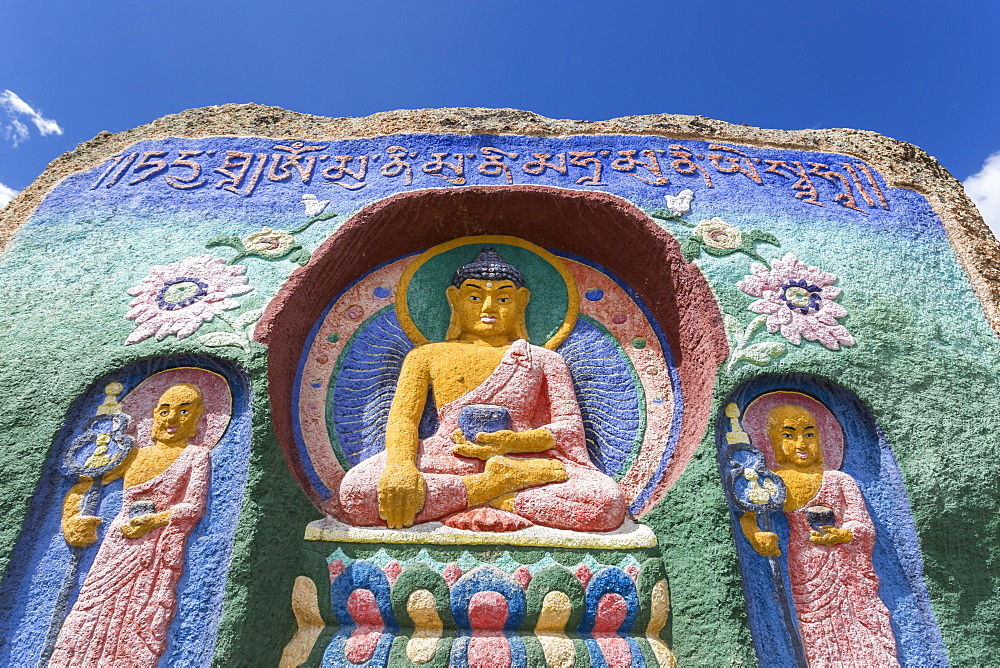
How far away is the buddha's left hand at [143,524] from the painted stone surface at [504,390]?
2 centimetres

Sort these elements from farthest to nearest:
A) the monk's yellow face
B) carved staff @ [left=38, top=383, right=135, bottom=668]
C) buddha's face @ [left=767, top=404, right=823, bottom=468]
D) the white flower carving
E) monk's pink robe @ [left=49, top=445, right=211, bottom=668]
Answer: the white flower carving → the monk's yellow face → buddha's face @ [left=767, top=404, right=823, bottom=468] → carved staff @ [left=38, top=383, right=135, bottom=668] → monk's pink robe @ [left=49, top=445, right=211, bottom=668]

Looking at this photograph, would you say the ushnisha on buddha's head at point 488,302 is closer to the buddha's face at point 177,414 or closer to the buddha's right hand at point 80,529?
the buddha's face at point 177,414

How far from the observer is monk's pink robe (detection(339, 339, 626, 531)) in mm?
3930

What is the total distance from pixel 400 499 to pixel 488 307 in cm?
160

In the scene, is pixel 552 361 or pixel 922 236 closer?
pixel 552 361

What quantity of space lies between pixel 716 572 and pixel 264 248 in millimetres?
3388

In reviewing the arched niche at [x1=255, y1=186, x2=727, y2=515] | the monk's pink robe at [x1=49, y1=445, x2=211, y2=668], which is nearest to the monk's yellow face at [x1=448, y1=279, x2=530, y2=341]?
the arched niche at [x1=255, y1=186, x2=727, y2=515]

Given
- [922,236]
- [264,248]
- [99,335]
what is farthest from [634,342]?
[99,335]

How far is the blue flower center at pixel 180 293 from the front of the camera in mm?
4465

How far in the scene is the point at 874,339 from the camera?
14.5 ft

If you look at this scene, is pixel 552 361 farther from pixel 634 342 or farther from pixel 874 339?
pixel 874 339

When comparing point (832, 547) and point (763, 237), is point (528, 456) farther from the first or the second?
point (763, 237)

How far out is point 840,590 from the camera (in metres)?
3.69

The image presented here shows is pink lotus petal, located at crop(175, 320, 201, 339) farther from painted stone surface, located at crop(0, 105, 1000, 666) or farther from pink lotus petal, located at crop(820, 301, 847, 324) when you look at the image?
pink lotus petal, located at crop(820, 301, 847, 324)
